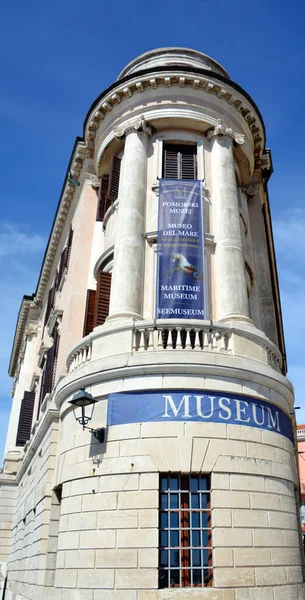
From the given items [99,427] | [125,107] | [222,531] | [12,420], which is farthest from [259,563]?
[12,420]

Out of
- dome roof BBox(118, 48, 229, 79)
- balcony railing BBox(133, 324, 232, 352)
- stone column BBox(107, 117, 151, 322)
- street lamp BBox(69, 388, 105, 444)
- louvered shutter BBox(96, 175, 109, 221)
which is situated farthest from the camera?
dome roof BBox(118, 48, 229, 79)

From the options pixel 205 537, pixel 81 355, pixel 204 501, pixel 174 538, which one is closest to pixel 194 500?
pixel 204 501

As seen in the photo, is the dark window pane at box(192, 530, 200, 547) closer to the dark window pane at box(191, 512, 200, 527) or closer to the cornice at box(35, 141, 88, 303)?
the dark window pane at box(191, 512, 200, 527)

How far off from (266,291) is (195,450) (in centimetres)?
1001

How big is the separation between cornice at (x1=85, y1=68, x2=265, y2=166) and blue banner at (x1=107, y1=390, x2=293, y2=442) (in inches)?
451

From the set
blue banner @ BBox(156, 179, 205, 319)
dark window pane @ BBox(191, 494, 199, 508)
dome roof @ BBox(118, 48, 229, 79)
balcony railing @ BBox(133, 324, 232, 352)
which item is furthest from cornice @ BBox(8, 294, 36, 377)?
dark window pane @ BBox(191, 494, 199, 508)

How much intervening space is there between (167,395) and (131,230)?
5.67 metres

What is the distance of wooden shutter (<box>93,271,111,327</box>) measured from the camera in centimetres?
1568

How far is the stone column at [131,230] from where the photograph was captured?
1430 cm

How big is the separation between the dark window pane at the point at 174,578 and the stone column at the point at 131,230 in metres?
6.13

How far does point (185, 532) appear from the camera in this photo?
10.8 m

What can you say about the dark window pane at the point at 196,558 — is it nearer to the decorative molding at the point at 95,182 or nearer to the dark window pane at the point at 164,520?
the dark window pane at the point at 164,520

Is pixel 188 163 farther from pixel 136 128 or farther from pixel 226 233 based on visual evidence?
pixel 226 233

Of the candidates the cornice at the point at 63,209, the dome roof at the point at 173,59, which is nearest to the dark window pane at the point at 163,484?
the cornice at the point at 63,209
